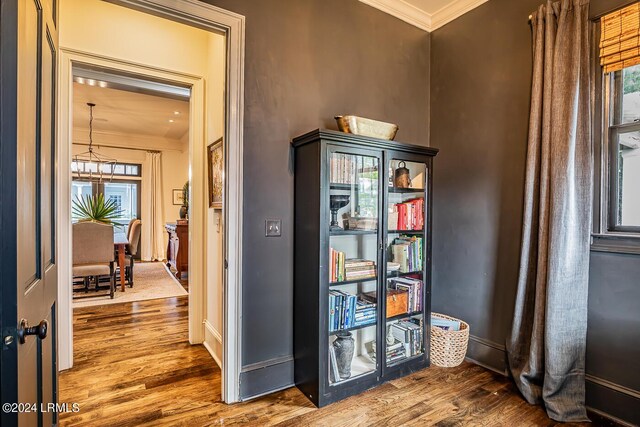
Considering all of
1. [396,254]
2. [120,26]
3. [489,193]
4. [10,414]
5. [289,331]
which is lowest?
[289,331]

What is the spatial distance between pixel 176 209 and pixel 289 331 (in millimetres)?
6836

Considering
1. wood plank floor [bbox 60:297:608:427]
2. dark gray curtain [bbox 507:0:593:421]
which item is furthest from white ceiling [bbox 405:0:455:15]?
wood plank floor [bbox 60:297:608:427]

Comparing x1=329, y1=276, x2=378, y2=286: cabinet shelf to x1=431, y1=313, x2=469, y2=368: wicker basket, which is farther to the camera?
x1=431, y1=313, x2=469, y2=368: wicker basket

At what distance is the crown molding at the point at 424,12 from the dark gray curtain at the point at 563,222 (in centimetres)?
75

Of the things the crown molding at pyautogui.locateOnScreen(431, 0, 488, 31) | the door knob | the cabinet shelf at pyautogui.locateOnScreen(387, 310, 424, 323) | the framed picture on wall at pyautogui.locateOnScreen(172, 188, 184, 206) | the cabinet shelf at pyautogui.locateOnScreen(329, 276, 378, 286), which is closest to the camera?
the door knob

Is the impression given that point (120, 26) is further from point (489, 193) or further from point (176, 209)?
point (176, 209)

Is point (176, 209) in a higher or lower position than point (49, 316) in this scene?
higher

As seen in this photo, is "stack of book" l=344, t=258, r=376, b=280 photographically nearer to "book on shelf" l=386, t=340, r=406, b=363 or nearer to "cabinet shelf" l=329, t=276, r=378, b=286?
"cabinet shelf" l=329, t=276, r=378, b=286

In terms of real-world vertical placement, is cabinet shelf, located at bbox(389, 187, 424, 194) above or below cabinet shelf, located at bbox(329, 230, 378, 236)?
above

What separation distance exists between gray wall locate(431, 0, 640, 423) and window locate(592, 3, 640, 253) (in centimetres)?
12

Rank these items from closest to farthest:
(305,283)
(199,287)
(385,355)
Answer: (305,283) → (385,355) → (199,287)

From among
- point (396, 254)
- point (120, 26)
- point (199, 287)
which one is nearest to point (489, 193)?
point (396, 254)

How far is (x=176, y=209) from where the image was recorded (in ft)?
27.0

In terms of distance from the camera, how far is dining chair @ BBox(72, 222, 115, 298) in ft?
14.0
